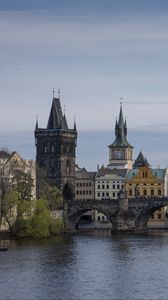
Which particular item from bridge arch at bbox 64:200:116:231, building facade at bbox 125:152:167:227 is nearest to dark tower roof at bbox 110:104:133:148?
building facade at bbox 125:152:167:227

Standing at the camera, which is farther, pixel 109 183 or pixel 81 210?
pixel 109 183

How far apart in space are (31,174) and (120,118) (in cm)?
6819

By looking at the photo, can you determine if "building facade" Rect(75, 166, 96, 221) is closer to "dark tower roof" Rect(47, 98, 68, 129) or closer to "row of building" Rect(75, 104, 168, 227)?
"row of building" Rect(75, 104, 168, 227)

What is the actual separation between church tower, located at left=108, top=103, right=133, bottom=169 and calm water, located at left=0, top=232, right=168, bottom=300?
266ft

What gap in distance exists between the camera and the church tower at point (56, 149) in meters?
156

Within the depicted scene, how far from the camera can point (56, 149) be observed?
157 m

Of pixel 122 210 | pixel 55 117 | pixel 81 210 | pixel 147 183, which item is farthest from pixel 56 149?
pixel 122 210

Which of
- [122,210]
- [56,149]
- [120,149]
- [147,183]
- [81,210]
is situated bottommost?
[122,210]

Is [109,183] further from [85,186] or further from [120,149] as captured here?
[120,149]

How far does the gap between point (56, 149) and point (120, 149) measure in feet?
120

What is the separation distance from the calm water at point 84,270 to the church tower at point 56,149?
44.6 m

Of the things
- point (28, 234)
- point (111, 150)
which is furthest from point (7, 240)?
point (111, 150)

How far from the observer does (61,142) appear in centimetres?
15700

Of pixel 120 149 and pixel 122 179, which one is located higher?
pixel 120 149
